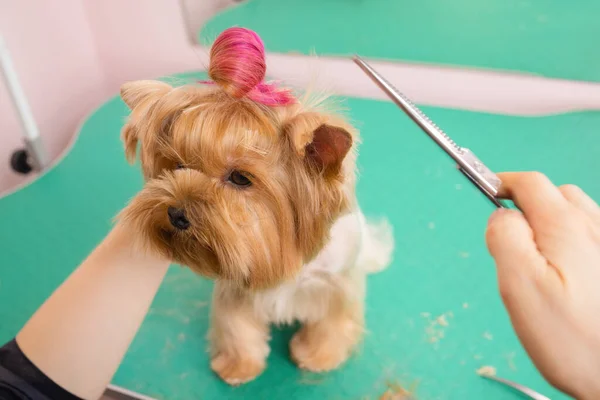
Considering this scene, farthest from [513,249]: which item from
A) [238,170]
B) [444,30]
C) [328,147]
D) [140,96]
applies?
[444,30]

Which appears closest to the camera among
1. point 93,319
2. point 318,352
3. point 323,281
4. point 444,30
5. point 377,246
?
point 93,319

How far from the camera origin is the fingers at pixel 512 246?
51cm

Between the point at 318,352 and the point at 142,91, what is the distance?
25.6 inches

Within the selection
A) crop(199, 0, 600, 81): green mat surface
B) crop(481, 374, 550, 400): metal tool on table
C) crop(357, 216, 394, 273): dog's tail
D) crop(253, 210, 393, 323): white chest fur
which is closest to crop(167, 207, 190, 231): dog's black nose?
crop(253, 210, 393, 323): white chest fur

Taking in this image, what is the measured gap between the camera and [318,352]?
1.03 meters

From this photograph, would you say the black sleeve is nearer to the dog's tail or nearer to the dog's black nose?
the dog's black nose

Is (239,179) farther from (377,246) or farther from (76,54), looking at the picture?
(76,54)

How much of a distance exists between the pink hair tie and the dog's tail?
50 centimetres

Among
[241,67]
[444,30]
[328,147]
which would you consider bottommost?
[444,30]

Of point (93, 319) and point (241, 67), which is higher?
point (241, 67)

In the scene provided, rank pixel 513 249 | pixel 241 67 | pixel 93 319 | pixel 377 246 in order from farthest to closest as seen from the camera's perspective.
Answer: pixel 377 246, pixel 93 319, pixel 241 67, pixel 513 249

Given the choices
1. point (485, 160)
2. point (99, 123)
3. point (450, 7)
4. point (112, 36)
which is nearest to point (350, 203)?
point (485, 160)

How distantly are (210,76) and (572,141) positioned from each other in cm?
131

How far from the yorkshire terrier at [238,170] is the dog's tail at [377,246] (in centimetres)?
30
